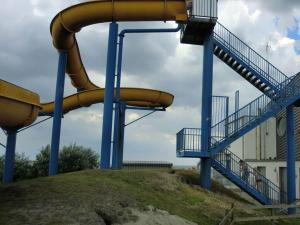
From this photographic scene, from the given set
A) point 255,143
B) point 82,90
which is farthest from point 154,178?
point 255,143

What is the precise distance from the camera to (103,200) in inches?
534

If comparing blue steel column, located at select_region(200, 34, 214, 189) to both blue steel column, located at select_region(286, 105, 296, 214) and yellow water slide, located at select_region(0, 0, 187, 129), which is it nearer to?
yellow water slide, located at select_region(0, 0, 187, 129)

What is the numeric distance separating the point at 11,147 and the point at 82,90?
18.4m

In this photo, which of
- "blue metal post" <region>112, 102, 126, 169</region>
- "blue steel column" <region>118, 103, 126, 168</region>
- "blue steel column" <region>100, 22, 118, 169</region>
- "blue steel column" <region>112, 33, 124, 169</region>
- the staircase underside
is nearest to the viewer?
"blue steel column" <region>100, 22, 118, 169</region>

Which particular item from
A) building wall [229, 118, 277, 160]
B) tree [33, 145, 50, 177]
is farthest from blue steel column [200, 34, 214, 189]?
tree [33, 145, 50, 177]

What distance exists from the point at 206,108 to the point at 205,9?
5.04 metres

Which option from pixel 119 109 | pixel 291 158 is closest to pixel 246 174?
pixel 291 158

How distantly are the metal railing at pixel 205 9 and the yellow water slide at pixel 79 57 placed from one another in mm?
558

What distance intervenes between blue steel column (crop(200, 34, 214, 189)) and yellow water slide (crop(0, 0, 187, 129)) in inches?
92.4

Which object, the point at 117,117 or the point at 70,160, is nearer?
the point at 117,117

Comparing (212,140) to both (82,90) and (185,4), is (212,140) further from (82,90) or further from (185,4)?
(82,90)

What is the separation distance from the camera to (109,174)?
1780 centimetres

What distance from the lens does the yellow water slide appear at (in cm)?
1403

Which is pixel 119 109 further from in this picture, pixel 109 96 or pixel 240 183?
pixel 240 183
